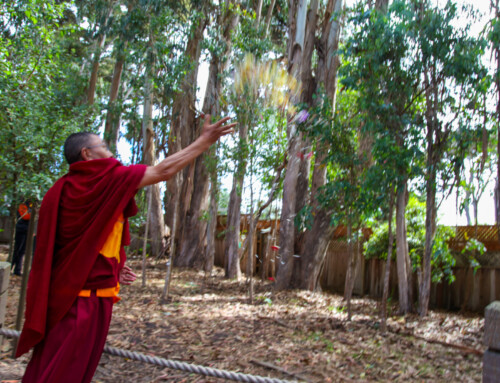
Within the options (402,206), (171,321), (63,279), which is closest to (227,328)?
(171,321)

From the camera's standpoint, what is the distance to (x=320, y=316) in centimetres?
757

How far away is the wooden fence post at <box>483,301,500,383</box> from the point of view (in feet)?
6.39

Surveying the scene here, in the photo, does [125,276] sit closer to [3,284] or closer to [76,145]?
[76,145]

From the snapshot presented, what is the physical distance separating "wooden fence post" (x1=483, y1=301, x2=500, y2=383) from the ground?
1948mm

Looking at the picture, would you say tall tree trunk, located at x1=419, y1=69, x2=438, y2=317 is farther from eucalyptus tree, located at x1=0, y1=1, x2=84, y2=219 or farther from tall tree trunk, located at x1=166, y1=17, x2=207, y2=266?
tall tree trunk, located at x1=166, y1=17, x2=207, y2=266

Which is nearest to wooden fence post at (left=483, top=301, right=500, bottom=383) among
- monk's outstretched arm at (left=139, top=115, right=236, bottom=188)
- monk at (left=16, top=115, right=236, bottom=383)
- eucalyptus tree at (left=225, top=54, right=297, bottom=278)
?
monk's outstretched arm at (left=139, top=115, right=236, bottom=188)

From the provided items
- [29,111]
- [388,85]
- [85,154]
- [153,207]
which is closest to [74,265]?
[85,154]

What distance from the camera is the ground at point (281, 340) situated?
467 centimetres

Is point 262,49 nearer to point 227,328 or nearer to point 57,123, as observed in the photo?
point 57,123

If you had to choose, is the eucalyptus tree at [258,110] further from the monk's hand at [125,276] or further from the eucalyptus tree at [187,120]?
the monk's hand at [125,276]

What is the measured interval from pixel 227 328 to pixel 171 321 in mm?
869

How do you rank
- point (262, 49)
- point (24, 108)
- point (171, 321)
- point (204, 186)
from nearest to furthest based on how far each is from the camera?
1. point (24, 108)
2. point (171, 321)
3. point (262, 49)
4. point (204, 186)

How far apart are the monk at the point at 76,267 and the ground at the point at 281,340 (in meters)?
2.20

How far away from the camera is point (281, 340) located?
5.84 m
